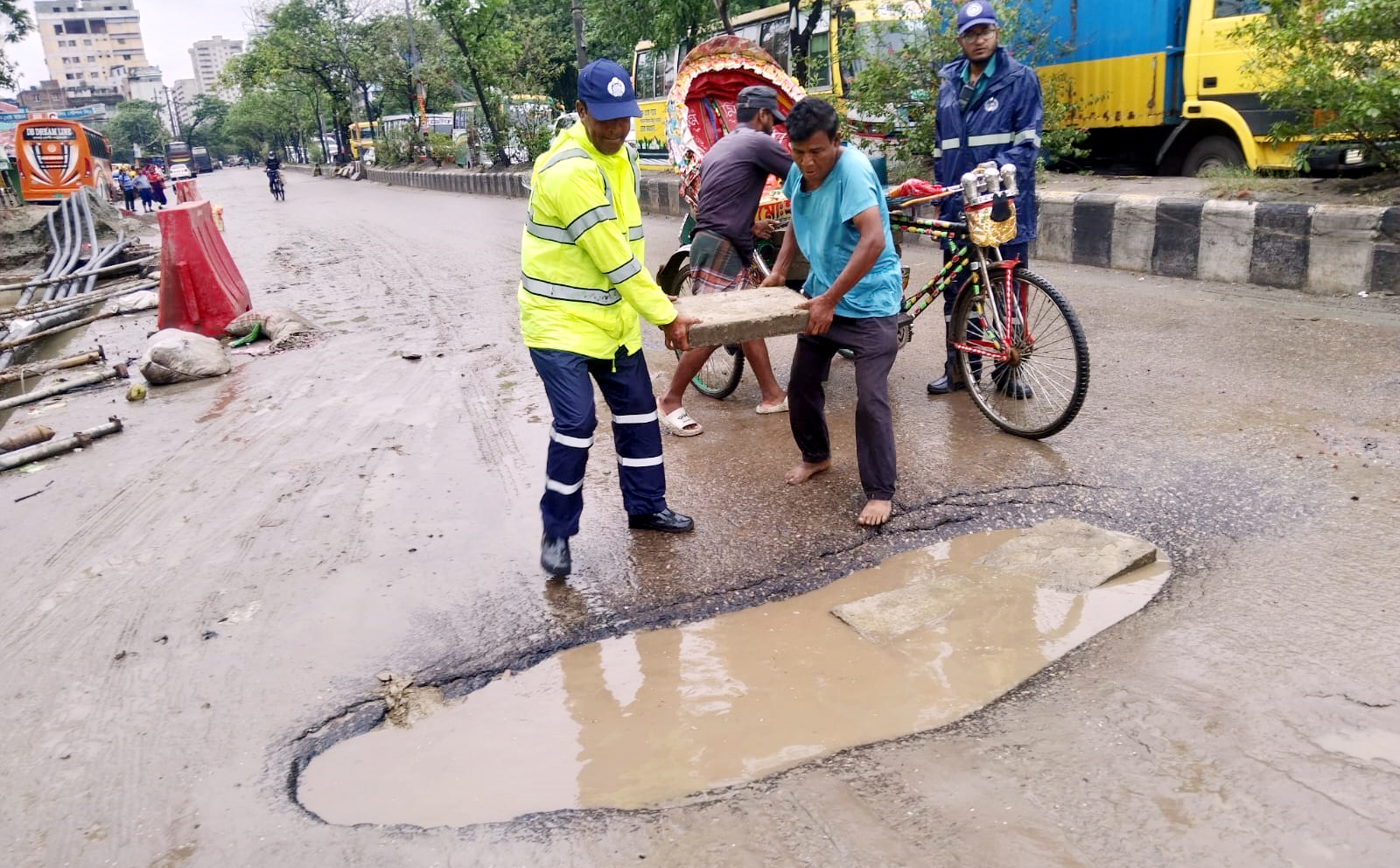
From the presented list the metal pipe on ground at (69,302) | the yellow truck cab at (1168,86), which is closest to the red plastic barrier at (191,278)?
the metal pipe on ground at (69,302)

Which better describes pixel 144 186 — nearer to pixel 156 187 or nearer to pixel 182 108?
pixel 156 187

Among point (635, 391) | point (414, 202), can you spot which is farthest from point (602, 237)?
point (414, 202)

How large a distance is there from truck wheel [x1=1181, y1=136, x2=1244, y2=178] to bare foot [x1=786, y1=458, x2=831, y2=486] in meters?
6.94

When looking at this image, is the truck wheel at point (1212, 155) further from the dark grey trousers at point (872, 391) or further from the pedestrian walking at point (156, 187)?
the pedestrian walking at point (156, 187)

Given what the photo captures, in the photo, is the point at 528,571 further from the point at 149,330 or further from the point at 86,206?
the point at 86,206

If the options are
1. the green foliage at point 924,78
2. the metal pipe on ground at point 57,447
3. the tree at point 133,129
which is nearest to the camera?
the metal pipe on ground at point 57,447

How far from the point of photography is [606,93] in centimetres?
317

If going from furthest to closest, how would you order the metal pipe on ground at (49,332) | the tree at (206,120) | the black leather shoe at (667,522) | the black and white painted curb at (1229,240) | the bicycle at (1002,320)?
the tree at (206,120)
the metal pipe on ground at (49,332)
the black and white painted curb at (1229,240)
the bicycle at (1002,320)
the black leather shoe at (667,522)

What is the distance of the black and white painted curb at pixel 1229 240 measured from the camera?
6.29 m

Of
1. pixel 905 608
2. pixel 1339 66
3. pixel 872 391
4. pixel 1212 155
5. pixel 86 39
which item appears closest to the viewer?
pixel 905 608

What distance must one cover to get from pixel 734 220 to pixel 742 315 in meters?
1.45

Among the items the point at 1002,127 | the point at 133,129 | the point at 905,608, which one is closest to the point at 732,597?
the point at 905,608

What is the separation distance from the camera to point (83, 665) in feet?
10.4

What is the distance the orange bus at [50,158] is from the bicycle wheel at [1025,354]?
68.5ft
